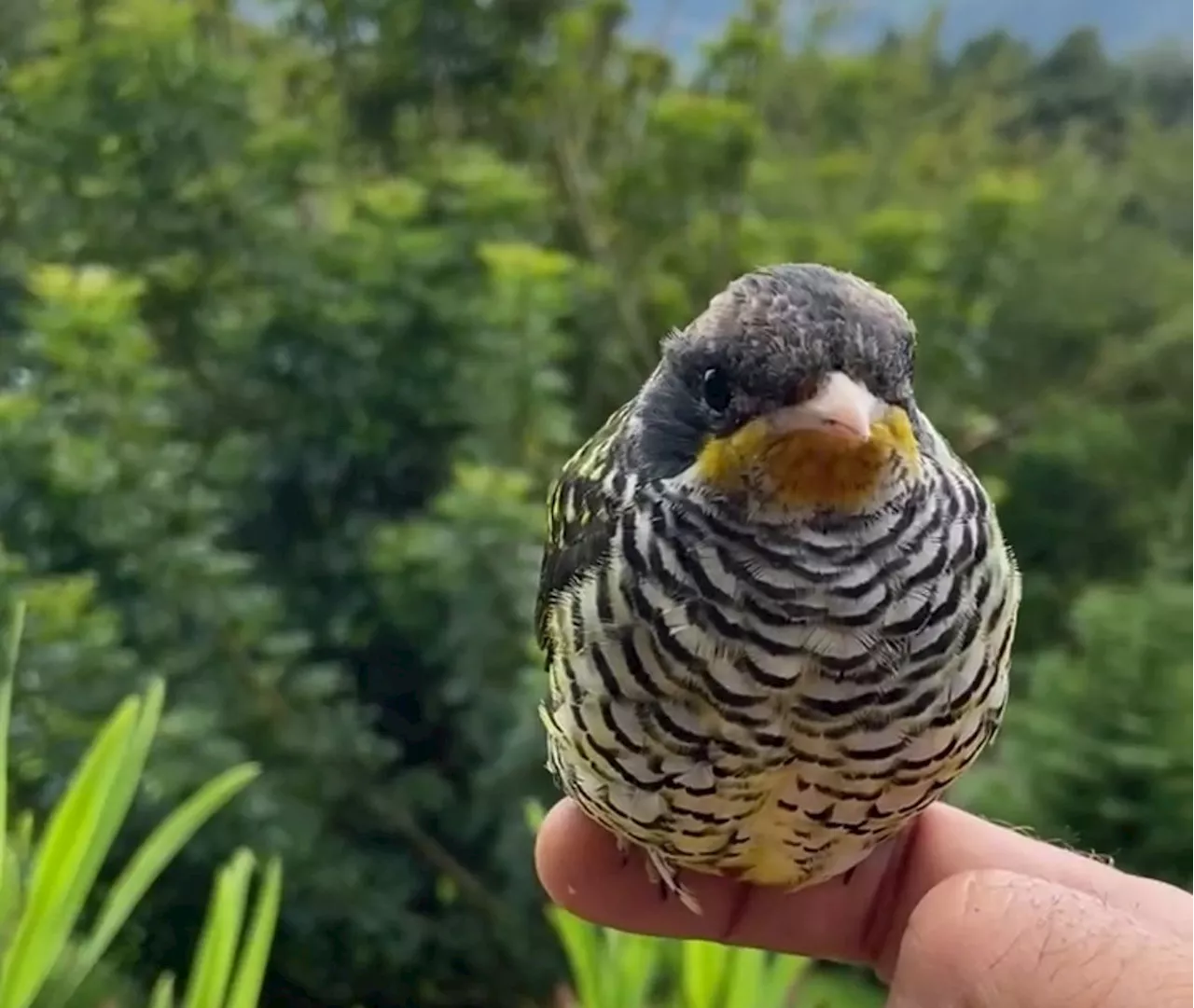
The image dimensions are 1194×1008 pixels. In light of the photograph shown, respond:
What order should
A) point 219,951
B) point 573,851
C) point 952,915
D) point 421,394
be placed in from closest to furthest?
1. point 952,915
2. point 573,851
3. point 219,951
4. point 421,394

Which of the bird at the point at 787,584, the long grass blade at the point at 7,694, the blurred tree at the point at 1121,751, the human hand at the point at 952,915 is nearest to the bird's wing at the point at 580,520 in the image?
the bird at the point at 787,584

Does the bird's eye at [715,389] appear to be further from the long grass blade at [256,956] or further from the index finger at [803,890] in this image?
the long grass blade at [256,956]

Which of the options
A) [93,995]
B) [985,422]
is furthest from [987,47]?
[93,995]

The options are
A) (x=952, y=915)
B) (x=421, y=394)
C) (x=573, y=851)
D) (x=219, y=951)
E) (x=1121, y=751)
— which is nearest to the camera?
(x=952, y=915)

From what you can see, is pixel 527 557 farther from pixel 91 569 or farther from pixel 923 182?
pixel 923 182

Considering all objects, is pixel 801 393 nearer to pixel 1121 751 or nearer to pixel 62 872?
pixel 62 872

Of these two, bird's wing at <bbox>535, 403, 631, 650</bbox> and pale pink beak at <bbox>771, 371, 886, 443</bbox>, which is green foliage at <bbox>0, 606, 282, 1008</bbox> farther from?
pale pink beak at <bbox>771, 371, 886, 443</bbox>

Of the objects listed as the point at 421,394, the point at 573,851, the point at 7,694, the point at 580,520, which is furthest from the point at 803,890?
the point at 421,394
